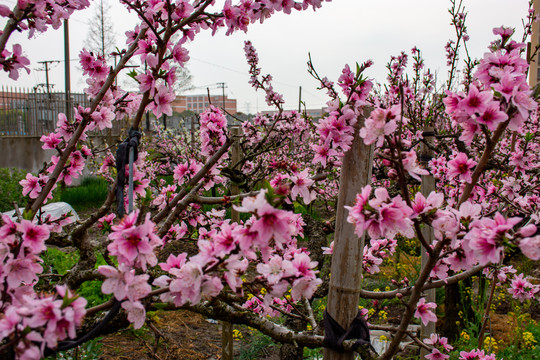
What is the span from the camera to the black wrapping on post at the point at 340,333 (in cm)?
142

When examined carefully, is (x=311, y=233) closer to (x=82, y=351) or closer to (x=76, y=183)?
(x=82, y=351)

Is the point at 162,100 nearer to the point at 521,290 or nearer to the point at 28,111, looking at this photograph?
the point at 521,290

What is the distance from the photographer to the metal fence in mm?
11367

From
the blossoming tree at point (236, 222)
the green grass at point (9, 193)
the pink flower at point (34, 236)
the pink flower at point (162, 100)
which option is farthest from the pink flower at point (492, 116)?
the green grass at point (9, 193)

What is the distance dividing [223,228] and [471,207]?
678 millimetres

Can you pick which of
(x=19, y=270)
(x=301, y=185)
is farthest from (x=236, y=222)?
(x=19, y=270)

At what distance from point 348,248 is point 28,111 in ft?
44.5

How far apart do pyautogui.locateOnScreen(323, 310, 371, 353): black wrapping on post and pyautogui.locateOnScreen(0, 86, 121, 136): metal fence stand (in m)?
11.8

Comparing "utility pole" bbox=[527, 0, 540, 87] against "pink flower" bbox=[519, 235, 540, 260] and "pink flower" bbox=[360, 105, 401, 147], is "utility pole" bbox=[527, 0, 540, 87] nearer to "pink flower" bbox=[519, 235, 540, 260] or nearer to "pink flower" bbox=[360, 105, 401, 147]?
"pink flower" bbox=[360, 105, 401, 147]

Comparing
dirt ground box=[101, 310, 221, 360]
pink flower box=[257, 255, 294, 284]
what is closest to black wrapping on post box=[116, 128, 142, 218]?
pink flower box=[257, 255, 294, 284]

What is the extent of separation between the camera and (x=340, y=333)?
4.77 feet

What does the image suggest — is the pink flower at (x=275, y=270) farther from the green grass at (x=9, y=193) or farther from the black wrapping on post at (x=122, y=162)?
the green grass at (x=9, y=193)

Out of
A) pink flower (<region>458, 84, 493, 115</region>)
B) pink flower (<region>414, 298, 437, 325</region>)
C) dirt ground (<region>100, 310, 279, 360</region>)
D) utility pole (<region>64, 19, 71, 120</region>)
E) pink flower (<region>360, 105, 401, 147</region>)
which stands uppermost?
utility pole (<region>64, 19, 71, 120</region>)

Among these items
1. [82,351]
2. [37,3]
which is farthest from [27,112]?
[37,3]
